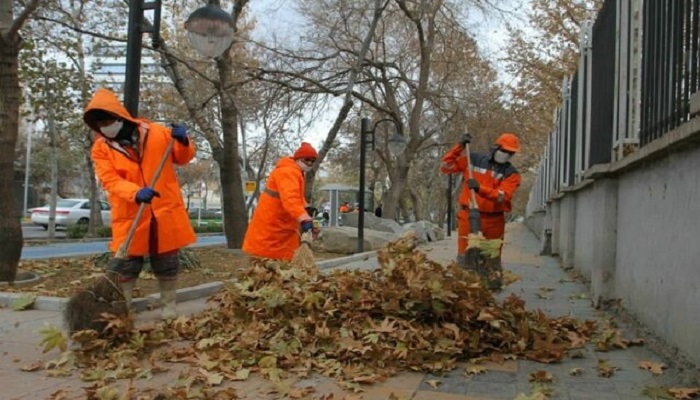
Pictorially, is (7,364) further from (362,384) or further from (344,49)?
(344,49)

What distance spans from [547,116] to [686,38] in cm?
2485

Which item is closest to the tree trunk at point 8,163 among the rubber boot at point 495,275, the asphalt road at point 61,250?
the asphalt road at point 61,250

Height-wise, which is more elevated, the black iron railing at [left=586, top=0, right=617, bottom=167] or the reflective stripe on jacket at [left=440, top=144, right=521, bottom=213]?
the black iron railing at [left=586, top=0, right=617, bottom=167]

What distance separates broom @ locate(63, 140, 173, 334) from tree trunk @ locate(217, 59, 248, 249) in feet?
25.1

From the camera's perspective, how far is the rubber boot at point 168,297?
18.5 ft

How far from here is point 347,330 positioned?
4.70 metres

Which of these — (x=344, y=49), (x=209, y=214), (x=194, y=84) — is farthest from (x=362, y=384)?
(x=209, y=214)

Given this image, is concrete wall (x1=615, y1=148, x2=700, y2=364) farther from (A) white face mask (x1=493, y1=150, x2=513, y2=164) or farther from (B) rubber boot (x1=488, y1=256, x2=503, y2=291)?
(A) white face mask (x1=493, y1=150, x2=513, y2=164)

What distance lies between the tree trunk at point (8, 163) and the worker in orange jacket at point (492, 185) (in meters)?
5.22

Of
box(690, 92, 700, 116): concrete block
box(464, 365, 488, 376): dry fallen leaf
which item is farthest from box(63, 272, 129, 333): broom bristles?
box(690, 92, 700, 116): concrete block

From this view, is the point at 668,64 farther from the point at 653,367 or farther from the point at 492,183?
the point at 492,183

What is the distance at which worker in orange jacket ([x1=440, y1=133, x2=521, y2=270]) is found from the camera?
7.12m

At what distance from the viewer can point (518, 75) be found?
2822 centimetres

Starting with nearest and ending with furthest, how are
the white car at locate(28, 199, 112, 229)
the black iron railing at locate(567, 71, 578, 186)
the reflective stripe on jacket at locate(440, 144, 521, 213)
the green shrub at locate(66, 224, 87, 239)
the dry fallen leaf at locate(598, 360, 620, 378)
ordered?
the dry fallen leaf at locate(598, 360, 620, 378) < the reflective stripe on jacket at locate(440, 144, 521, 213) < the black iron railing at locate(567, 71, 578, 186) < the green shrub at locate(66, 224, 87, 239) < the white car at locate(28, 199, 112, 229)
